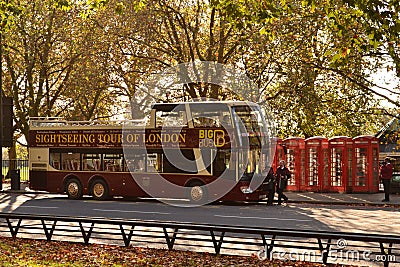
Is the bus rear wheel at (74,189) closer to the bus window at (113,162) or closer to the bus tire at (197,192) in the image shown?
the bus window at (113,162)

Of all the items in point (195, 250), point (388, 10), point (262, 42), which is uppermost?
point (262, 42)

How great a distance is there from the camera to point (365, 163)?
2889 centimetres

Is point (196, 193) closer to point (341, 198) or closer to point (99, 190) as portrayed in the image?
point (99, 190)

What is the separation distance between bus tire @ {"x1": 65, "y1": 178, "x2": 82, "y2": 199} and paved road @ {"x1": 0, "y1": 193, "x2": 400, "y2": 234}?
485 mm

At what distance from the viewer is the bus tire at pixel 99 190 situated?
27797mm

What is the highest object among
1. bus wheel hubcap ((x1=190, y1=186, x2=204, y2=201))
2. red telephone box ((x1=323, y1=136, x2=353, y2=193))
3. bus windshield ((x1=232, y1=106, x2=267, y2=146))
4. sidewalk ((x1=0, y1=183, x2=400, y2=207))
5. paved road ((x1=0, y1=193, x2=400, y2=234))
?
bus windshield ((x1=232, y1=106, x2=267, y2=146))

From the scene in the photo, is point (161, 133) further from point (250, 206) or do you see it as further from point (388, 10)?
point (388, 10)

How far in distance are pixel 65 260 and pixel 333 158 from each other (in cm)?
1892

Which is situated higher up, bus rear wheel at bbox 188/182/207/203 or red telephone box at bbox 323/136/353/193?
red telephone box at bbox 323/136/353/193

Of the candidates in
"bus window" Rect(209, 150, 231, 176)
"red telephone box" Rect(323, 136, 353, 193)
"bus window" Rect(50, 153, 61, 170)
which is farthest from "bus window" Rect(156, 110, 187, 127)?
"red telephone box" Rect(323, 136, 353, 193)

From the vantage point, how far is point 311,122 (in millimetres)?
Answer: 33938

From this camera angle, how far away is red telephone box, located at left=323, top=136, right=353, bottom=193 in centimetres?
2908

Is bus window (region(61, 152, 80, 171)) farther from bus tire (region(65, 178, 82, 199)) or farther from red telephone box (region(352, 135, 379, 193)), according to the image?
red telephone box (region(352, 135, 379, 193))

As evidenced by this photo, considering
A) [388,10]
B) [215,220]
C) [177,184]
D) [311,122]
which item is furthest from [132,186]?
[388,10]
